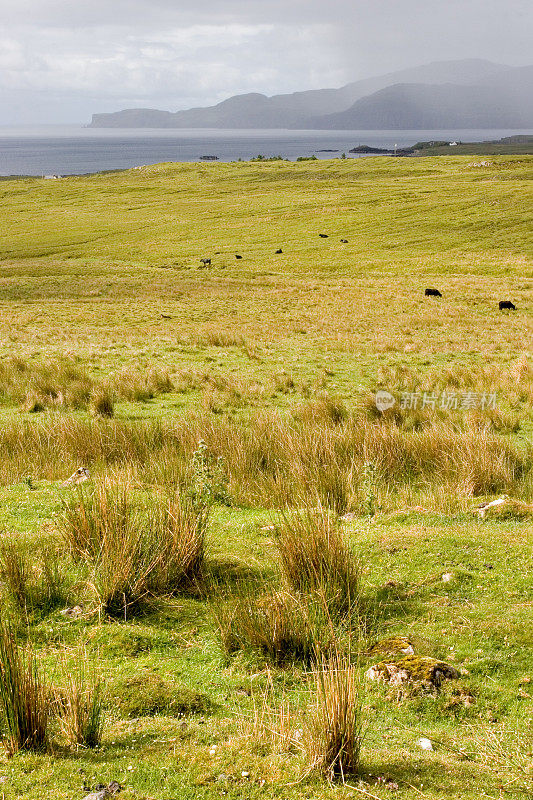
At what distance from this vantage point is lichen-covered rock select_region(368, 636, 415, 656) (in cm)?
556

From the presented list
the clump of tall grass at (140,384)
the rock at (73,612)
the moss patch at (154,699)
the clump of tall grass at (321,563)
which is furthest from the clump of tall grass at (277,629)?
the clump of tall grass at (140,384)

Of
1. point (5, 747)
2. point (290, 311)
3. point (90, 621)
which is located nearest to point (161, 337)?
point (290, 311)

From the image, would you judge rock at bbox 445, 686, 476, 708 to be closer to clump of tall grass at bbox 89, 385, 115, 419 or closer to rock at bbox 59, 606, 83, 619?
rock at bbox 59, 606, 83, 619

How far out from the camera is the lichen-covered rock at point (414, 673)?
5074mm

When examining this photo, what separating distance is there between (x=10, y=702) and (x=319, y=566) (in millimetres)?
2956

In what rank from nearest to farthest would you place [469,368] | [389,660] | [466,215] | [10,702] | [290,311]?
[10,702] → [389,660] → [469,368] → [290,311] → [466,215]

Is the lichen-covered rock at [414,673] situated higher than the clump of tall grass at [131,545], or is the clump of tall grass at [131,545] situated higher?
the clump of tall grass at [131,545]

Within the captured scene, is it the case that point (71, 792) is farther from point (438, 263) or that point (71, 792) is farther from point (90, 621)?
point (438, 263)

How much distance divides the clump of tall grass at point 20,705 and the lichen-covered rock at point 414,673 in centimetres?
232

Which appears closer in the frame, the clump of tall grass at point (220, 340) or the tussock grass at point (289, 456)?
the tussock grass at point (289, 456)

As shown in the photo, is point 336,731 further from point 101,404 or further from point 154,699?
point 101,404

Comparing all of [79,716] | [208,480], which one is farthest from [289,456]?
[79,716]

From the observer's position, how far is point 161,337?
A: 26.6m

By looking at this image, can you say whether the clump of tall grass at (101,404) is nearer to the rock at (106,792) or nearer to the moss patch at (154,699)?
the moss patch at (154,699)
